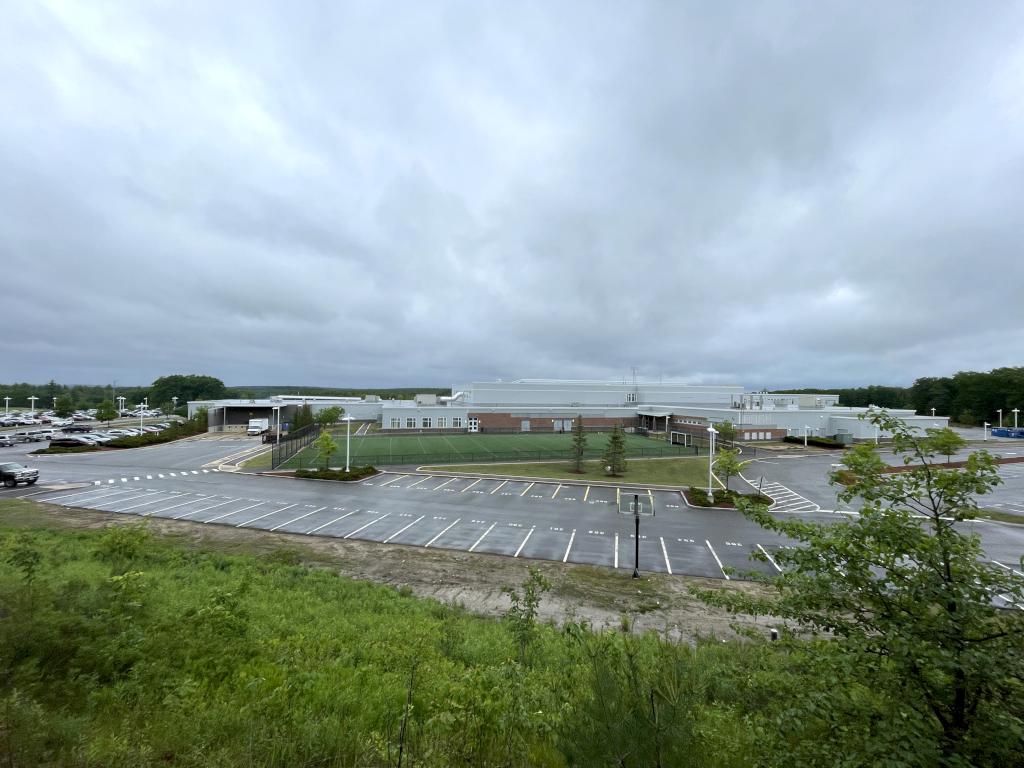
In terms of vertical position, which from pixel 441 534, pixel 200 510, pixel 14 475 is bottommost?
pixel 441 534

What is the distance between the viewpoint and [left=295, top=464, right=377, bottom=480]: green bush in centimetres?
3039

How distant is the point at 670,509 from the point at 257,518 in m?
21.8

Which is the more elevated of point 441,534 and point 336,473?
point 336,473

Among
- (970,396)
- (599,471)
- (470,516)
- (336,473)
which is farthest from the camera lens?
(970,396)

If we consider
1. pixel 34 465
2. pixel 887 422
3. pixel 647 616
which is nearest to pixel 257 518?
pixel 647 616

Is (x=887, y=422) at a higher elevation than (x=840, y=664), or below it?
higher

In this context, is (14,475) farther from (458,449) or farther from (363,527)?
(458,449)

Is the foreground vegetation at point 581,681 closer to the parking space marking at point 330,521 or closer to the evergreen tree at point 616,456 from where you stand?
the parking space marking at point 330,521

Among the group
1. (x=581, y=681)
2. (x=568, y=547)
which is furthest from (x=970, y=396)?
(x=581, y=681)

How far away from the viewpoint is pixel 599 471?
35.6 m

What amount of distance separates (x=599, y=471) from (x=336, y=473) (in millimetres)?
20461

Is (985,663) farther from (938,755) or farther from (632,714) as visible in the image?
(632,714)

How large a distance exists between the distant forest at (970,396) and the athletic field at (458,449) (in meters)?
58.4

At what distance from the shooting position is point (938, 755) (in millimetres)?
2879
